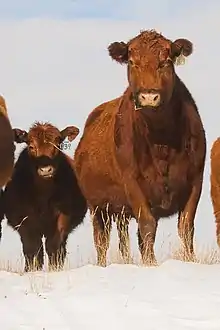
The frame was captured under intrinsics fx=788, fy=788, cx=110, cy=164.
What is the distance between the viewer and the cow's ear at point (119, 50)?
406 inches

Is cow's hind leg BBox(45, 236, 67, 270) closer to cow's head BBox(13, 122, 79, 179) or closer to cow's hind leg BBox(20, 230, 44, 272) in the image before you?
cow's hind leg BBox(20, 230, 44, 272)

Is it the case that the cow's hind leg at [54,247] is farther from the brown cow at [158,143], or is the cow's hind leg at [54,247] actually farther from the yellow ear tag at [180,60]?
the yellow ear tag at [180,60]

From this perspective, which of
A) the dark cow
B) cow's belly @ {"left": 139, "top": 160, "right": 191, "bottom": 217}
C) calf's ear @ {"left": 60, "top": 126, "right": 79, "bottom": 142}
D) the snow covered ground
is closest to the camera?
the snow covered ground

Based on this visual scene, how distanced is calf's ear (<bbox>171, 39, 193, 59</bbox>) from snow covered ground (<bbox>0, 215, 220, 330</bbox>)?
332cm

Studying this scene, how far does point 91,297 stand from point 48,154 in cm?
656

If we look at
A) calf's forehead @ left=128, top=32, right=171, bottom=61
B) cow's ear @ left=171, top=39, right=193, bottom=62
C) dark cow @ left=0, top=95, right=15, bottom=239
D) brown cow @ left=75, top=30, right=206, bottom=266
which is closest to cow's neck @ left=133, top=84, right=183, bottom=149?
brown cow @ left=75, top=30, right=206, bottom=266

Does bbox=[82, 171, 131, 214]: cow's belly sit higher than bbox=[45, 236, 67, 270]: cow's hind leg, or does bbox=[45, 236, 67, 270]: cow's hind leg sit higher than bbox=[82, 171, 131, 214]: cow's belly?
bbox=[82, 171, 131, 214]: cow's belly

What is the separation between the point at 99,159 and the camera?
1247 centimetres

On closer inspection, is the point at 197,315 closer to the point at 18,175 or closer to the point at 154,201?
the point at 154,201

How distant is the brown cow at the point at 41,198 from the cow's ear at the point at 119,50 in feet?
9.29

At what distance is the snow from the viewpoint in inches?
221

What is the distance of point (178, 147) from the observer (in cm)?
1000

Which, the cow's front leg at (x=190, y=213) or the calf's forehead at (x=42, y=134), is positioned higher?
the calf's forehead at (x=42, y=134)

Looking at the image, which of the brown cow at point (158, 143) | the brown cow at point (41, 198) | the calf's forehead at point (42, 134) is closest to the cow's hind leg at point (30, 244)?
the brown cow at point (41, 198)
